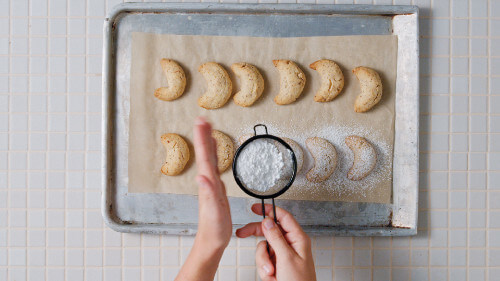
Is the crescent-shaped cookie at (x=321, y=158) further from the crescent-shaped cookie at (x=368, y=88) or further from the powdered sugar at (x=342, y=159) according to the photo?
the crescent-shaped cookie at (x=368, y=88)

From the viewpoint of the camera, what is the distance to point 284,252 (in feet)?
2.44

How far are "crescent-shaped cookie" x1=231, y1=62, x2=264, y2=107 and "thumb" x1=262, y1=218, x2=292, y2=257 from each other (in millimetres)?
305

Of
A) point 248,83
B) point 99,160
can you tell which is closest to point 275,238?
point 248,83

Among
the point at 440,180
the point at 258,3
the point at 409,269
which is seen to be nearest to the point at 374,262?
the point at 409,269

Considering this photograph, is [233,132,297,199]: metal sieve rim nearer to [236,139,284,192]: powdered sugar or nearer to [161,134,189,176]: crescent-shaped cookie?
[236,139,284,192]: powdered sugar

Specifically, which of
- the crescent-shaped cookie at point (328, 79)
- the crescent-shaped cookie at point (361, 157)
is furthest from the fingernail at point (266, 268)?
the crescent-shaped cookie at point (328, 79)

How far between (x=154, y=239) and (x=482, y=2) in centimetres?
105

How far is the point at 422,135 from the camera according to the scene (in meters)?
0.93

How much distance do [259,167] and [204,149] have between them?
0.26 m

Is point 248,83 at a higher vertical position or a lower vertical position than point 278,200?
higher

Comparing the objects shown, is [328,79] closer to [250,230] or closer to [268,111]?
[268,111]

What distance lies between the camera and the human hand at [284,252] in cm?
Result: 74

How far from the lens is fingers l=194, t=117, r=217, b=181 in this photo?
0.58m

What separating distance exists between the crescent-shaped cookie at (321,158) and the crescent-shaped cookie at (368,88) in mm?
126
